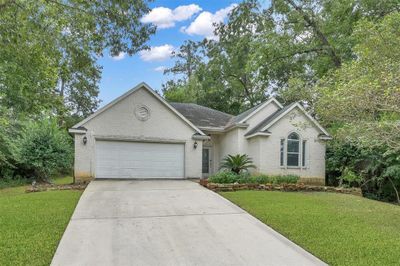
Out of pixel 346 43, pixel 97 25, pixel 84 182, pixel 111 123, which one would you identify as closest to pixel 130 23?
pixel 97 25

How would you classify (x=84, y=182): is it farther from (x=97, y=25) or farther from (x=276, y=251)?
(x=276, y=251)

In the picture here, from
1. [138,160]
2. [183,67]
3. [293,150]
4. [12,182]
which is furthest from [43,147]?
[183,67]

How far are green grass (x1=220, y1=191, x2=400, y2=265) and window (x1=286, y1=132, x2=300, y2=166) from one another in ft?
15.1

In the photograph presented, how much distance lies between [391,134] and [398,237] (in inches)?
95.5

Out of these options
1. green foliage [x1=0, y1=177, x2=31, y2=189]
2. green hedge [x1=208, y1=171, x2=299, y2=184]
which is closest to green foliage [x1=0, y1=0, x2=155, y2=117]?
green hedge [x1=208, y1=171, x2=299, y2=184]

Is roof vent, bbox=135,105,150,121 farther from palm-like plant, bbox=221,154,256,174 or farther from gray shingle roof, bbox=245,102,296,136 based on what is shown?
gray shingle roof, bbox=245,102,296,136

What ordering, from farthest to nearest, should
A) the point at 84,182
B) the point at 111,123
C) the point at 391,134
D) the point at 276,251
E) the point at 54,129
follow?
the point at 54,129, the point at 111,123, the point at 84,182, the point at 391,134, the point at 276,251

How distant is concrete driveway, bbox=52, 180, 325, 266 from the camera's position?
18.3ft

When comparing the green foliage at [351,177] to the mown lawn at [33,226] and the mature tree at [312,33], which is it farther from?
the mown lawn at [33,226]

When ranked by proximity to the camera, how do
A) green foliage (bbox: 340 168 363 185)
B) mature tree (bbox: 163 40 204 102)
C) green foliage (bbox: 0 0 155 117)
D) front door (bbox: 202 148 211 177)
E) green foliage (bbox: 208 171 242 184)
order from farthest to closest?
mature tree (bbox: 163 40 204 102), front door (bbox: 202 148 211 177), green foliage (bbox: 340 168 363 185), green foliage (bbox: 208 171 242 184), green foliage (bbox: 0 0 155 117)

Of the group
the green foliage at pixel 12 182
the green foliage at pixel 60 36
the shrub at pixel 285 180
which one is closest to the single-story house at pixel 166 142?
the shrub at pixel 285 180

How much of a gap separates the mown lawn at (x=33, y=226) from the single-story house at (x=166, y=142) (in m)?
4.28

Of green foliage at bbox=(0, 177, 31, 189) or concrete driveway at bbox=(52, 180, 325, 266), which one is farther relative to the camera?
green foliage at bbox=(0, 177, 31, 189)

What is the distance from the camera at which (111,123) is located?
15555 mm
